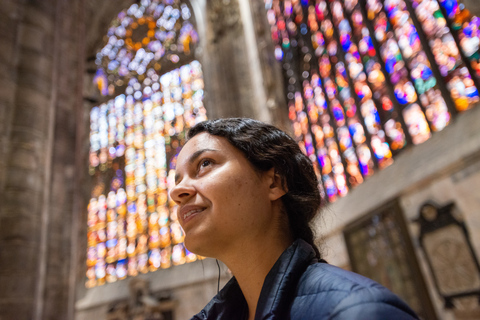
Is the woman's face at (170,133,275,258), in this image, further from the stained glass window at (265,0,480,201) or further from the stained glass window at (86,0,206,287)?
the stained glass window at (86,0,206,287)

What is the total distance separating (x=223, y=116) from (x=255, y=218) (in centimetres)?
617

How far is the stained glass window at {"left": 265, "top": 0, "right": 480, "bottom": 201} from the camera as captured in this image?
5121 mm

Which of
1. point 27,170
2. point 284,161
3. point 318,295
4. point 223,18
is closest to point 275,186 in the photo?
point 284,161

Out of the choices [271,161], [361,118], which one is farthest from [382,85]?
[271,161]

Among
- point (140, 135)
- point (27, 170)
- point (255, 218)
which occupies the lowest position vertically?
point (255, 218)

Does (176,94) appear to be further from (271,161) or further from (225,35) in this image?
(271,161)

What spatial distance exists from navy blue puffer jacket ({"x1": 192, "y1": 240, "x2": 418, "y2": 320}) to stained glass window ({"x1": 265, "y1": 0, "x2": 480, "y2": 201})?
5.13m

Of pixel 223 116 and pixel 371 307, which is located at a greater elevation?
pixel 223 116

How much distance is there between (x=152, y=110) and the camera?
12984 mm

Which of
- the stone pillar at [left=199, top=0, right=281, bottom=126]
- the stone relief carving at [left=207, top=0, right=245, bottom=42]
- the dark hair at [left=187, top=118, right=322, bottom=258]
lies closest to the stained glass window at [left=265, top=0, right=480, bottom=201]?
the stone pillar at [left=199, top=0, right=281, bottom=126]

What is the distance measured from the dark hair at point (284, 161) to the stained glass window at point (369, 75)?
489cm

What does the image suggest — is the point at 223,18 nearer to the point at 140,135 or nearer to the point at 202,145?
the point at 140,135

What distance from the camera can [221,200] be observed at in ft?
2.30

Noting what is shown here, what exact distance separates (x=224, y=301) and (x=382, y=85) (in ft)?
20.6
